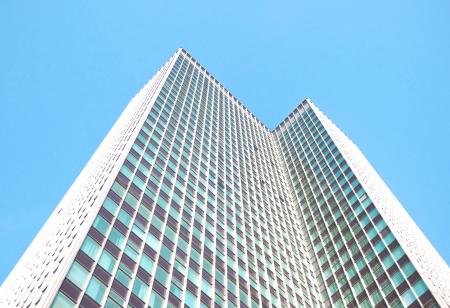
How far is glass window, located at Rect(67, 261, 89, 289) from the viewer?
119ft

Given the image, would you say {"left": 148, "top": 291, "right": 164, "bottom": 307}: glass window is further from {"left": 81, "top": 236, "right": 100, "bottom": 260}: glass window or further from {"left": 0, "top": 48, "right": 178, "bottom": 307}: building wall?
{"left": 0, "top": 48, "right": 178, "bottom": 307}: building wall

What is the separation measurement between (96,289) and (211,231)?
23239 millimetres

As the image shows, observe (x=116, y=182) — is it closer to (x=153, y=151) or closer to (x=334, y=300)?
(x=153, y=151)

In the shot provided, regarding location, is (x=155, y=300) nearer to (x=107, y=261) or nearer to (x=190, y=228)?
(x=107, y=261)

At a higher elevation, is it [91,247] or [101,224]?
[101,224]

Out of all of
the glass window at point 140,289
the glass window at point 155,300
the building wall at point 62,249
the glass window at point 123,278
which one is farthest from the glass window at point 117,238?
the glass window at point 155,300

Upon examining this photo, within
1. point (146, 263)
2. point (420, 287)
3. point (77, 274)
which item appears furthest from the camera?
point (420, 287)

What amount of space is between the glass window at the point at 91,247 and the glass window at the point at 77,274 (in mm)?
1993

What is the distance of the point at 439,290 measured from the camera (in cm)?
5784

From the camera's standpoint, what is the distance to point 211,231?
58781 millimetres

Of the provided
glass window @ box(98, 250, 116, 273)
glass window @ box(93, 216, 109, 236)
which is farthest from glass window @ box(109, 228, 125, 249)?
glass window @ box(98, 250, 116, 273)

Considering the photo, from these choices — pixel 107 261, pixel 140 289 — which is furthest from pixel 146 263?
pixel 107 261

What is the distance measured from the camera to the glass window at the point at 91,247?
4025 cm

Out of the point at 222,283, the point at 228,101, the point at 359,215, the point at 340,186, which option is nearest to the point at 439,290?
the point at 359,215
